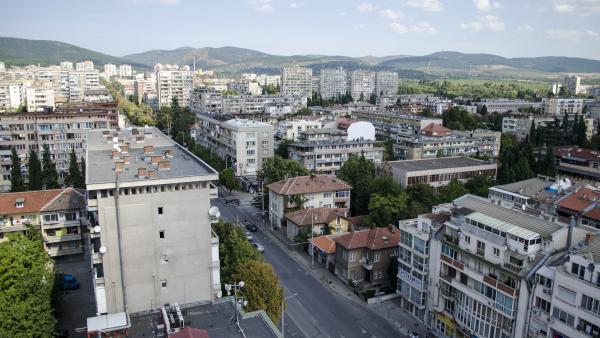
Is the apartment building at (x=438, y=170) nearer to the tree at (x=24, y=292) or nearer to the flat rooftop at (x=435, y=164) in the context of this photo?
the flat rooftop at (x=435, y=164)

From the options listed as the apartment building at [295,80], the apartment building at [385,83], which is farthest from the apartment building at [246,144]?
the apartment building at [385,83]

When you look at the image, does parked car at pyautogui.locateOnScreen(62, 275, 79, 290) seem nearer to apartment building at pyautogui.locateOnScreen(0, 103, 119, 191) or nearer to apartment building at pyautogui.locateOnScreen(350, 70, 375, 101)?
apartment building at pyautogui.locateOnScreen(0, 103, 119, 191)

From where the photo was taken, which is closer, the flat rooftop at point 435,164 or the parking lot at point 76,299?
the parking lot at point 76,299

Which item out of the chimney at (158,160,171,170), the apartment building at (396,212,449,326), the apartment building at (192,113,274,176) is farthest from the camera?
the apartment building at (192,113,274,176)

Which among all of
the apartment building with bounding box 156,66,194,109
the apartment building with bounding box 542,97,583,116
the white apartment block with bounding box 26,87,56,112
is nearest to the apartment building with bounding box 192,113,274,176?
the white apartment block with bounding box 26,87,56,112

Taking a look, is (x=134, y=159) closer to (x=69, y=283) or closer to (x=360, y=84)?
(x=69, y=283)

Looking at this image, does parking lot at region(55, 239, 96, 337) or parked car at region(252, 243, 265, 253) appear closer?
parking lot at region(55, 239, 96, 337)
